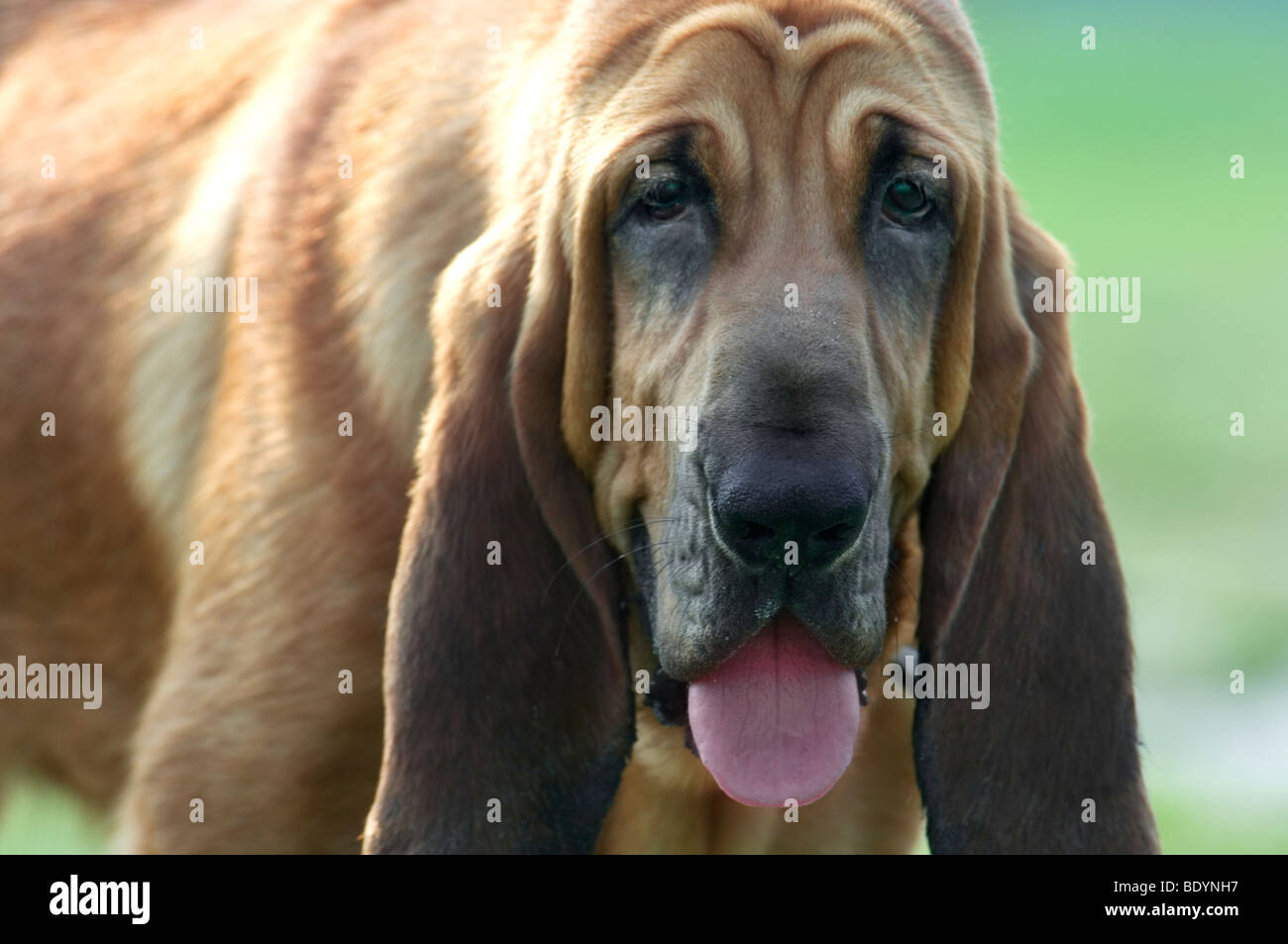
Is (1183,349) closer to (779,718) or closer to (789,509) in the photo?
(779,718)

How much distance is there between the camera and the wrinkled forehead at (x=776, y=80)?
3586 mm

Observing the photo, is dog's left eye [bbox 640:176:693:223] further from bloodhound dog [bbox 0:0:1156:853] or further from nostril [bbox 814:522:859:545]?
nostril [bbox 814:522:859:545]

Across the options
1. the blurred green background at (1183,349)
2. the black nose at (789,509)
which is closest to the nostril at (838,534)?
the black nose at (789,509)

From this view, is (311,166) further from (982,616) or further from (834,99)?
(982,616)

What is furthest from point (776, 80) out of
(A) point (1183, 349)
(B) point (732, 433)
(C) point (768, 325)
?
(A) point (1183, 349)

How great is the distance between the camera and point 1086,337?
1844cm

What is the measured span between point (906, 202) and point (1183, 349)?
603 inches

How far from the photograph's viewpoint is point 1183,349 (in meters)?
18.2

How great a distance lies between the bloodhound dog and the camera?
3.51 meters

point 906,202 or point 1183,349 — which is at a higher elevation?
point 1183,349

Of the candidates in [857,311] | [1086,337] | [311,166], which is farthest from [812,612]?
[1086,337]

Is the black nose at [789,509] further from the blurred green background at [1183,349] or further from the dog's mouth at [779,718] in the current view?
the blurred green background at [1183,349]

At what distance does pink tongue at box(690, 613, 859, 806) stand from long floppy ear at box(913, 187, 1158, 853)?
394mm

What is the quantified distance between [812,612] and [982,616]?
654 mm
